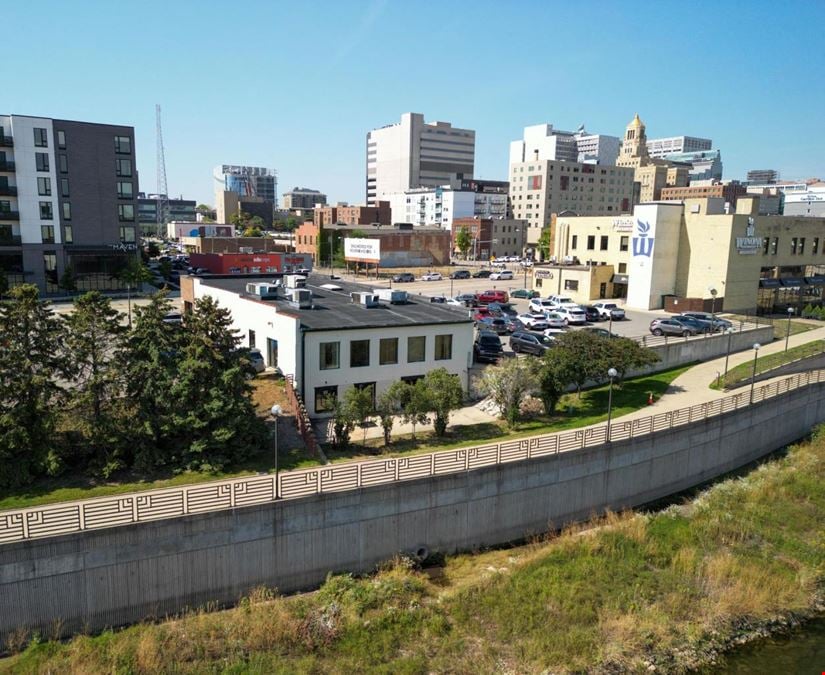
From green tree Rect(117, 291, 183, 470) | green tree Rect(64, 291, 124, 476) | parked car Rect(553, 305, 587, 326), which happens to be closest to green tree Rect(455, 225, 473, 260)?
parked car Rect(553, 305, 587, 326)

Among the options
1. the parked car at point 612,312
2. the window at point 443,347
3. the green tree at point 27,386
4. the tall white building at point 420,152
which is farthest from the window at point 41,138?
the tall white building at point 420,152

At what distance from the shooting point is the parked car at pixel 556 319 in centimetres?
5016

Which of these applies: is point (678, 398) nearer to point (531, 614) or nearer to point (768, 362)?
point (768, 362)

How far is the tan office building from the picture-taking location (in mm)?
59562

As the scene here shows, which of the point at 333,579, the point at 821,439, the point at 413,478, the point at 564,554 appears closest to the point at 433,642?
the point at 333,579

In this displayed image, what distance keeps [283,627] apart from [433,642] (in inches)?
161

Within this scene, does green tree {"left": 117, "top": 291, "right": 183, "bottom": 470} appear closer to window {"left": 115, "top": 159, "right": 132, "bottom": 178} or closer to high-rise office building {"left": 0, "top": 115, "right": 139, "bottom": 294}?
high-rise office building {"left": 0, "top": 115, "right": 139, "bottom": 294}

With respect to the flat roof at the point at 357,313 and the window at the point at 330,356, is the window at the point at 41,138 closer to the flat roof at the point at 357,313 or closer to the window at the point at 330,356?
the flat roof at the point at 357,313

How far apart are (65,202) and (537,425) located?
183ft

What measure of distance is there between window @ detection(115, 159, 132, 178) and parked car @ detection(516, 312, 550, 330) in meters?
44.6

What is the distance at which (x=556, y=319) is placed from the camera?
51344 mm

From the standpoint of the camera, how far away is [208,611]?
62.7 feet

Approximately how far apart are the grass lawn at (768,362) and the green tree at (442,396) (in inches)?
675

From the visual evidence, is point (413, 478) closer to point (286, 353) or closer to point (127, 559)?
point (127, 559)
